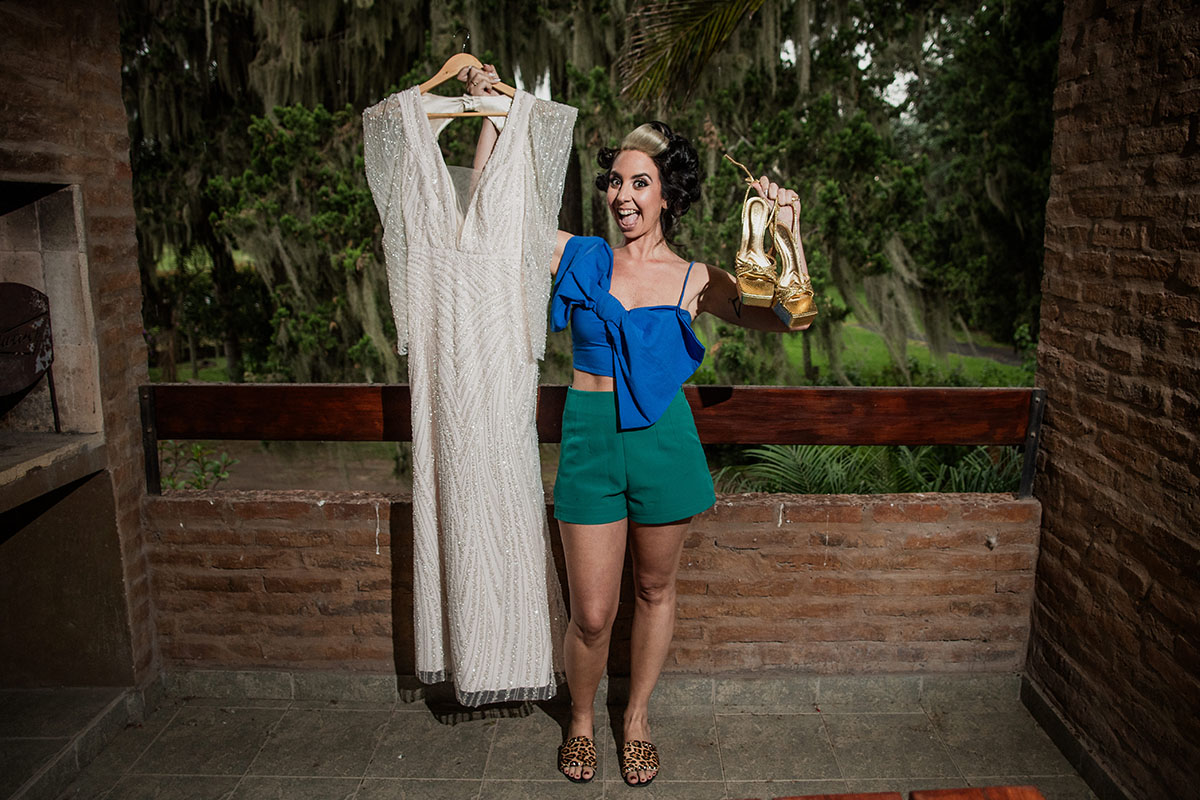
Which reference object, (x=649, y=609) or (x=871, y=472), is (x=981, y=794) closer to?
(x=649, y=609)

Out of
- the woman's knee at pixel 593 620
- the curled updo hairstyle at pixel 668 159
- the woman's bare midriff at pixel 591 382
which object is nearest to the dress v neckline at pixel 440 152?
the curled updo hairstyle at pixel 668 159

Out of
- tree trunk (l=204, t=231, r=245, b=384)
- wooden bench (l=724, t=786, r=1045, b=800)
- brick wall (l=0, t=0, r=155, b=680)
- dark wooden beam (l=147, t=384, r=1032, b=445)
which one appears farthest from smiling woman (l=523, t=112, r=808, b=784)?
tree trunk (l=204, t=231, r=245, b=384)

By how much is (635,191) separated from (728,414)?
965mm

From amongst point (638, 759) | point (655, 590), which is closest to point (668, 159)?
point (655, 590)

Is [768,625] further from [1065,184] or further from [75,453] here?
[75,453]

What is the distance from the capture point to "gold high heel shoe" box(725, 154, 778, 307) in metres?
2.27

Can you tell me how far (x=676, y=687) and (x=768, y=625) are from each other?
0.39 metres

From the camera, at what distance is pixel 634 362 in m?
2.37

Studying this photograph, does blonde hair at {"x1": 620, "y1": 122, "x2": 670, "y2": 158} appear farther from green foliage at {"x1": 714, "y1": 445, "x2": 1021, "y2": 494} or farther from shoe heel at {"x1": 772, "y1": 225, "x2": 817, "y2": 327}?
green foliage at {"x1": 714, "y1": 445, "x2": 1021, "y2": 494}

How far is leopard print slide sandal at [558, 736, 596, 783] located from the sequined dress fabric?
0.25 metres

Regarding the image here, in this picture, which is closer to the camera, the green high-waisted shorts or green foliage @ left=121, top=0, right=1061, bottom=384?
the green high-waisted shorts

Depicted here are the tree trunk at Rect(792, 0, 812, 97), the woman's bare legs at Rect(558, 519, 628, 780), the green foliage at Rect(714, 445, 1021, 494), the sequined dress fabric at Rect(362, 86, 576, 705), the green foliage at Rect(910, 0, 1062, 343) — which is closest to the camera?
the sequined dress fabric at Rect(362, 86, 576, 705)

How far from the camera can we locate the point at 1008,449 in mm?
4969

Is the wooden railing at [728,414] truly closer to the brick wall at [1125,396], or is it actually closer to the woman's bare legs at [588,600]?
the brick wall at [1125,396]
